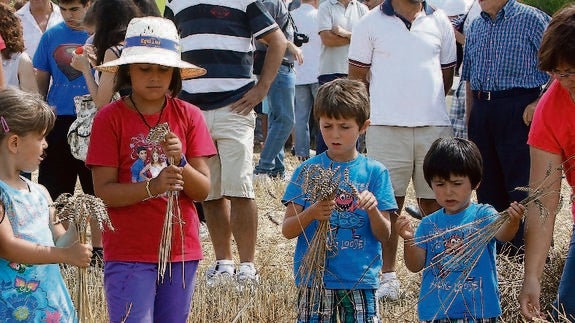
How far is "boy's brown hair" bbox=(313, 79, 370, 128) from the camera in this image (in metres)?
4.25

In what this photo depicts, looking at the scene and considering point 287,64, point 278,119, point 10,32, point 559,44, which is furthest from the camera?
point 278,119

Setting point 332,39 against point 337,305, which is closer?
point 337,305

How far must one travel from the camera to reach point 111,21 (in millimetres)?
5301

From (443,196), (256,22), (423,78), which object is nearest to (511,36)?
(423,78)

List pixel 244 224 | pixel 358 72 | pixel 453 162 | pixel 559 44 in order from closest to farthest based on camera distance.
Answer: pixel 559 44 < pixel 453 162 < pixel 244 224 < pixel 358 72

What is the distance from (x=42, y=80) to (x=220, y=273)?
6.44ft

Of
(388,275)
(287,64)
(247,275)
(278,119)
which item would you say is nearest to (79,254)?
(247,275)

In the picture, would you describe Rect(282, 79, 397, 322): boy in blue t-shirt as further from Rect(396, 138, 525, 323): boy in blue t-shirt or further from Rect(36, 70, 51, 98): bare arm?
Rect(36, 70, 51, 98): bare arm

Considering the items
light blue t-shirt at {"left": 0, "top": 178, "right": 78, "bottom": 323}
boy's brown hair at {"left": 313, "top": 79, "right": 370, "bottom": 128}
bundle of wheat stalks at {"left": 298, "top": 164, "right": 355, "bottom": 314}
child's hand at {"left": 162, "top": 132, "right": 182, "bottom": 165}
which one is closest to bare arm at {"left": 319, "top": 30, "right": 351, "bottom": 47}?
boy's brown hair at {"left": 313, "top": 79, "right": 370, "bottom": 128}

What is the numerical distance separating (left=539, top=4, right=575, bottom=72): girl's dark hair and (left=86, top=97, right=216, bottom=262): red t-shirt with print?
1504 millimetres

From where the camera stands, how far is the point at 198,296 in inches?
202

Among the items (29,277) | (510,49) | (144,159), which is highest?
(510,49)

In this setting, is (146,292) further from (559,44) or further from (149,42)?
(559,44)

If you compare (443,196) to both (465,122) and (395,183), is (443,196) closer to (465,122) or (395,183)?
(395,183)
